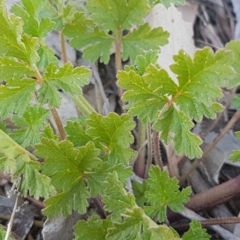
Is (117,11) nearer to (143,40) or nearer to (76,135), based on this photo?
(143,40)

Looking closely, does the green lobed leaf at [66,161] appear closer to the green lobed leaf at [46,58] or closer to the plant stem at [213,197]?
the green lobed leaf at [46,58]

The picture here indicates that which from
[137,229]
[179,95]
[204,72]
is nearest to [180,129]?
[179,95]

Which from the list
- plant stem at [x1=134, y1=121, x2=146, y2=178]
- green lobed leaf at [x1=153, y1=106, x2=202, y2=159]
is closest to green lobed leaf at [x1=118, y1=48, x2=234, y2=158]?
green lobed leaf at [x1=153, y1=106, x2=202, y2=159]

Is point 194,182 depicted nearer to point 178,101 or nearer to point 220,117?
point 220,117

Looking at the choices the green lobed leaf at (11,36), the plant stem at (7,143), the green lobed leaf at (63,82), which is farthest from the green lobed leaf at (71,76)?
the plant stem at (7,143)

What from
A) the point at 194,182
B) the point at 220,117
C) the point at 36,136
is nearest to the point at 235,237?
the point at 194,182

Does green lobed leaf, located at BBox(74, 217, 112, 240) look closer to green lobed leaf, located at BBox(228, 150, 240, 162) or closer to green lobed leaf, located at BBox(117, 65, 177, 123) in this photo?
green lobed leaf, located at BBox(117, 65, 177, 123)
